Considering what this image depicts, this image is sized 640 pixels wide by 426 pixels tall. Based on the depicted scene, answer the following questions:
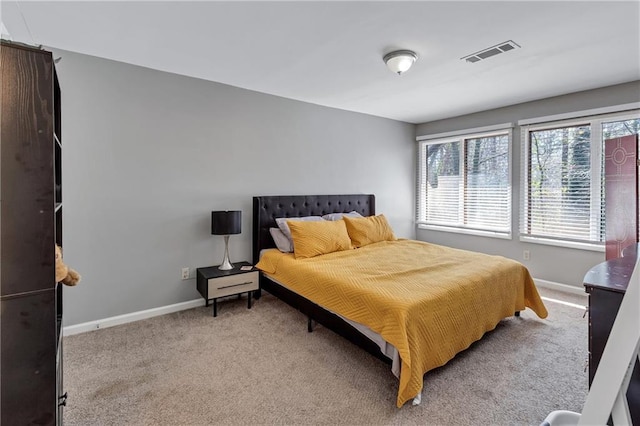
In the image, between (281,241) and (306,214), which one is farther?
(306,214)

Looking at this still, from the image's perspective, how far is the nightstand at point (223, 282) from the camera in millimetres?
2980

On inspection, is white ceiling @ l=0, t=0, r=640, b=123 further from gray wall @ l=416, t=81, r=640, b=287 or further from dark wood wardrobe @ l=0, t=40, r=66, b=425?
dark wood wardrobe @ l=0, t=40, r=66, b=425

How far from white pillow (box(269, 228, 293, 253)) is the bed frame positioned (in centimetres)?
14

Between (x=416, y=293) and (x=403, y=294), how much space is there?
0.10 metres

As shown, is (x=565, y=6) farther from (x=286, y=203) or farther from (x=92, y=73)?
(x=92, y=73)

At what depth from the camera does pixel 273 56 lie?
2660 millimetres

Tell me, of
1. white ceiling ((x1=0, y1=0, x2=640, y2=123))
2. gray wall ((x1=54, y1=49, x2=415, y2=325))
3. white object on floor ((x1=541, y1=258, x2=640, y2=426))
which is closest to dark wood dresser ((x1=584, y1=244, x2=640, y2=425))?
white object on floor ((x1=541, y1=258, x2=640, y2=426))

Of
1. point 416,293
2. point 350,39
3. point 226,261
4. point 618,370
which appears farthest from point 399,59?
point 226,261

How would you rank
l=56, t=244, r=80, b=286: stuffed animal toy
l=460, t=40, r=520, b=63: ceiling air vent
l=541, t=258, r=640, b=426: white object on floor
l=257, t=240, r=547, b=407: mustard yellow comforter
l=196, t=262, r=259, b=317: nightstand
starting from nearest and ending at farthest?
1. l=541, t=258, r=640, b=426: white object on floor
2. l=56, t=244, r=80, b=286: stuffed animal toy
3. l=257, t=240, r=547, b=407: mustard yellow comforter
4. l=460, t=40, r=520, b=63: ceiling air vent
5. l=196, t=262, r=259, b=317: nightstand

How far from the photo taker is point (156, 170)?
3021 mm

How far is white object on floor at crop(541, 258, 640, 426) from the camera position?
→ 77 cm

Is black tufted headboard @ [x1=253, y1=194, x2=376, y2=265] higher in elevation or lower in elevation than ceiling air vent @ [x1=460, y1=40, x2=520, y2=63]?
lower

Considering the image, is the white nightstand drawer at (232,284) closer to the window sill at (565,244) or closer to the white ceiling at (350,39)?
the white ceiling at (350,39)

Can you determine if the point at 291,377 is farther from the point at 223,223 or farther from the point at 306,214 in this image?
the point at 306,214
